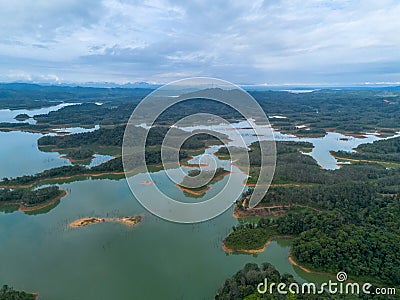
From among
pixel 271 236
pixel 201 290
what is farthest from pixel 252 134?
pixel 201 290

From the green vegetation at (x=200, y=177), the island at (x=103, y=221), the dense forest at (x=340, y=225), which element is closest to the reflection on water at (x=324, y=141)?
the dense forest at (x=340, y=225)

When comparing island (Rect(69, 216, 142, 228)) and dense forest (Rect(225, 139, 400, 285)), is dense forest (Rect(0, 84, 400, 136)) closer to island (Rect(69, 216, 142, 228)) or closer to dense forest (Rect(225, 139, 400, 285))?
dense forest (Rect(225, 139, 400, 285))

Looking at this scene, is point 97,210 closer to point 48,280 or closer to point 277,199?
point 48,280

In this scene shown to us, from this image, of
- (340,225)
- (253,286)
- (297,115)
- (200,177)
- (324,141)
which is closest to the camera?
(253,286)

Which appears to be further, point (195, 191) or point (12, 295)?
point (195, 191)

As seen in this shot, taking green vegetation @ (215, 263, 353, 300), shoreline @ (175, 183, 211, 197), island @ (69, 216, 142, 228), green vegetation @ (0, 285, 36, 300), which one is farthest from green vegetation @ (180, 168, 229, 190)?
green vegetation @ (0, 285, 36, 300)

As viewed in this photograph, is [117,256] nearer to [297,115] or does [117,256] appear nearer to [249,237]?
[249,237]

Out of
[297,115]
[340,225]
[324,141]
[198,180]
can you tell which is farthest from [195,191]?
[297,115]
